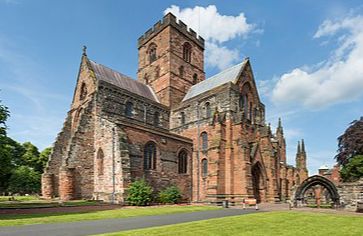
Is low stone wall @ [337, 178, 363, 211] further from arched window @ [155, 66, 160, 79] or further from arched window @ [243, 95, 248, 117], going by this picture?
arched window @ [155, 66, 160, 79]

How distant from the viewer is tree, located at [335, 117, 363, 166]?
3641 cm

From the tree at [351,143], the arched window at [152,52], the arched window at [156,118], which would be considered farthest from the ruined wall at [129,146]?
the tree at [351,143]

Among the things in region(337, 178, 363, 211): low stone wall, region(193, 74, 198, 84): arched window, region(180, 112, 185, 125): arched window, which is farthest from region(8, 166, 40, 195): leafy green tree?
region(337, 178, 363, 211): low stone wall

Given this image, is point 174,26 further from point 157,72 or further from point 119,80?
point 119,80

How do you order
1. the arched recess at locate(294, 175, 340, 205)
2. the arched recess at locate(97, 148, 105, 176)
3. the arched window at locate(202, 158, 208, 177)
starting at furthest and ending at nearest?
the arched window at locate(202, 158, 208, 177) < the arched recess at locate(97, 148, 105, 176) < the arched recess at locate(294, 175, 340, 205)

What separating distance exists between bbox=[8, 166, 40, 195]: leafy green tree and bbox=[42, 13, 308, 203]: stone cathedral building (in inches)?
888

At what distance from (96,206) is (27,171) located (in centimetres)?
3593

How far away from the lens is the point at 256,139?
1404 inches

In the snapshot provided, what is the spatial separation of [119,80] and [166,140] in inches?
464

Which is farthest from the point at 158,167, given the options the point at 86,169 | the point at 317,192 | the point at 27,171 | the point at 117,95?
the point at 27,171

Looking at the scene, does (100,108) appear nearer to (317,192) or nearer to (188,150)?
(188,150)

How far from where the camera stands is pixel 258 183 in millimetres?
34250

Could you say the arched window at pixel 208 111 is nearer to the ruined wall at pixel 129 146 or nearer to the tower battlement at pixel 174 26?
the ruined wall at pixel 129 146

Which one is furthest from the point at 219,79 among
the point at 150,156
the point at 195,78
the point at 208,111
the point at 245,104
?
the point at 150,156
